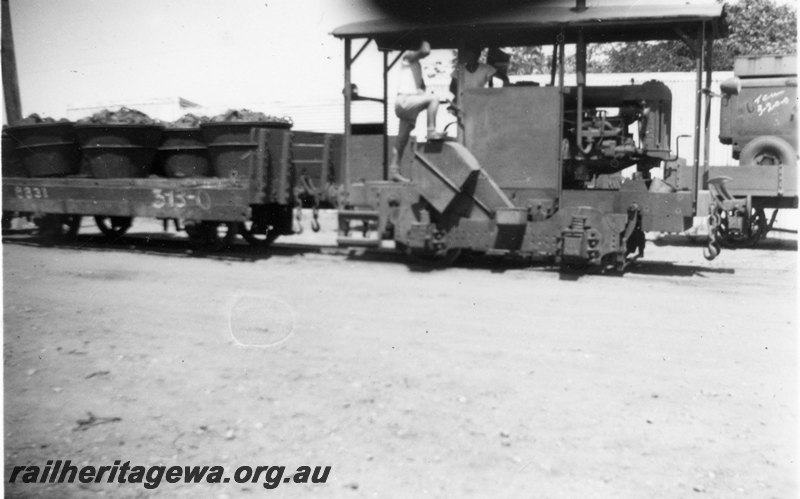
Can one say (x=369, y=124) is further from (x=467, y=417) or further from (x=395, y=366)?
(x=467, y=417)

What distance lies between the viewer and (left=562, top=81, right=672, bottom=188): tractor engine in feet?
31.4

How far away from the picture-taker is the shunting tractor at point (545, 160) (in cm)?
899

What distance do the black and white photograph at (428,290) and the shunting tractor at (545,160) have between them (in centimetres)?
4

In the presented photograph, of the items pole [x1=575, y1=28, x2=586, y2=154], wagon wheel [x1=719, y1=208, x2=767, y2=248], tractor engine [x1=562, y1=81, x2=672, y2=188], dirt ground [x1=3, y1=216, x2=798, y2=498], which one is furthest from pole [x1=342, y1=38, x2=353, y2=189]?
wagon wheel [x1=719, y1=208, x2=767, y2=248]

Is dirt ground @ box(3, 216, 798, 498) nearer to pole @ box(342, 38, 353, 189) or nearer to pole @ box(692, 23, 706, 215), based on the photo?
pole @ box(692, 23, 706, 215)

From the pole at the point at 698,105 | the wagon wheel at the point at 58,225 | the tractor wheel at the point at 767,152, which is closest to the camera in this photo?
the pole at the point at 698,105

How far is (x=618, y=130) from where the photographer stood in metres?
9.54

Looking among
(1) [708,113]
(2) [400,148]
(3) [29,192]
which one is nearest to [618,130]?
(1) [708,113]

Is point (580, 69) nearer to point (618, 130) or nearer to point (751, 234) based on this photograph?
point (618, 130)

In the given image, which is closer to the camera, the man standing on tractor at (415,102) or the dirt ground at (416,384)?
the dirt ground at (416,384)

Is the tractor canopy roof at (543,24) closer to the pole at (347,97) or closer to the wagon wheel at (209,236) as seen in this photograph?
the pole at (347,97)

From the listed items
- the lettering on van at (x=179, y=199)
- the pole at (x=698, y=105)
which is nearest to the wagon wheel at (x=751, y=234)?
the pole at (x=698, y=105)

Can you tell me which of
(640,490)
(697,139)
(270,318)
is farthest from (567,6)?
(640,490)

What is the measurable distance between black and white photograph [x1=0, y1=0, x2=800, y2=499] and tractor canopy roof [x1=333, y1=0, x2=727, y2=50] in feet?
0.13
